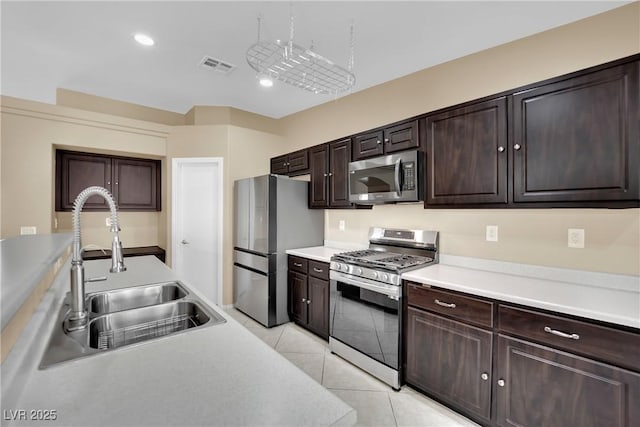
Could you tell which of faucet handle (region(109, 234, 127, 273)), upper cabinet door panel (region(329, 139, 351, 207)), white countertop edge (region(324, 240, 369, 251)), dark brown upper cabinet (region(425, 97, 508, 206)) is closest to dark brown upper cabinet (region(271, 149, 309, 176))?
upper cabinet door panel (region(329, 139, 351, 207))

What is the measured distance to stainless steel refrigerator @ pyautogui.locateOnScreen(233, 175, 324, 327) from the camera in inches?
131

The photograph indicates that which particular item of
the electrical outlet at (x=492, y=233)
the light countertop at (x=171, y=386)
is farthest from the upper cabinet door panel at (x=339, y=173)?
the light countertop at (x=171, y=386)

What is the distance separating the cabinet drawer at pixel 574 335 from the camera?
1.31 m

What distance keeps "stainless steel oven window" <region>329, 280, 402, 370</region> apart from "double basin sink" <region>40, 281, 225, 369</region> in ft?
4.63

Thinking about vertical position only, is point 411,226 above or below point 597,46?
below

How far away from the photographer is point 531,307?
157 cm

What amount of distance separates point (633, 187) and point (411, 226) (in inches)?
61.3

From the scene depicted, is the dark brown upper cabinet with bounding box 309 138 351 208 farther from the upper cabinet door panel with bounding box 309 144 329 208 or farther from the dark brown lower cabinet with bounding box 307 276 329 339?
the dark brown lower cabinet with bounding box 307 276 329 339

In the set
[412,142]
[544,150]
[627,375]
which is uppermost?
[412,142]

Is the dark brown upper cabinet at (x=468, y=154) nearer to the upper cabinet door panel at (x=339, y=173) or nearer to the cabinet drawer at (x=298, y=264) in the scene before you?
the upper cabinet door panel at (x=339, y=173)

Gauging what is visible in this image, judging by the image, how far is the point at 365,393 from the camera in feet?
7.18

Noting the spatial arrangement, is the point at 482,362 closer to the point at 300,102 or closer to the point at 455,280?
the point at 455,280

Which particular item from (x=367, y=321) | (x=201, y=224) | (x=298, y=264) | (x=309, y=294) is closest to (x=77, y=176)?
(x=201, y=224)

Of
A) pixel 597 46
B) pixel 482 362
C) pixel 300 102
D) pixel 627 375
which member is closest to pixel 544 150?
pixel 597 46
